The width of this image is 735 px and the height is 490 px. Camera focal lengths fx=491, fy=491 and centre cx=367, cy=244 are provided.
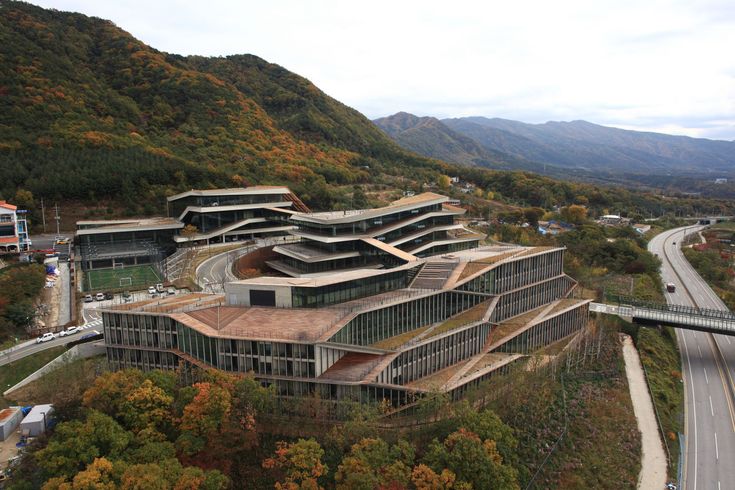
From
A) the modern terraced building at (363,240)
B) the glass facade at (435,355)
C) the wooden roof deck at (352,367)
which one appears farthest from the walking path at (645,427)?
the modern terraced building at (363,240)

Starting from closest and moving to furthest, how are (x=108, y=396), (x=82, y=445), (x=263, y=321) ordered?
(x=82, y=445)
(x=108, y=396)
(x=263, y=321)

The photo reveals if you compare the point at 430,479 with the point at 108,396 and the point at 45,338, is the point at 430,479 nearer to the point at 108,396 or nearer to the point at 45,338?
the point at 108,396

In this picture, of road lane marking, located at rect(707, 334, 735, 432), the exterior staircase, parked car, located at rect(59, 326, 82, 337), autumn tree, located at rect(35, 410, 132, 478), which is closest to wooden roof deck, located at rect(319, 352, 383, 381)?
the exterior staircase

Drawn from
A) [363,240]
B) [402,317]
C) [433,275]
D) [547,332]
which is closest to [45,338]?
[363,240]

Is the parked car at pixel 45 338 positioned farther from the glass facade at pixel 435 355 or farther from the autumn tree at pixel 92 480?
the glass facade at pixel 435 355

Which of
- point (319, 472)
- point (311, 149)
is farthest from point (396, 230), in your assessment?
point (311, 149)
